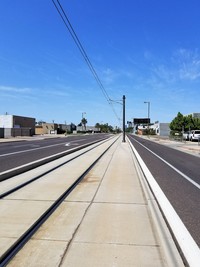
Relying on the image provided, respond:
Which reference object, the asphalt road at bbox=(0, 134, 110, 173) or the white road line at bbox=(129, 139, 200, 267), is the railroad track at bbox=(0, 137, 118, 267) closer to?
the white road line at bbox=(129, 139, 200, 267)

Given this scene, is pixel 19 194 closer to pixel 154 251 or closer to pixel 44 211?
pixel 44 211

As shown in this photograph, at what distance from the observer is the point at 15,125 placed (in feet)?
293

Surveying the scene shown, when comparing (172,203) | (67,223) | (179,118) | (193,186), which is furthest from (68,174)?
(179,118)

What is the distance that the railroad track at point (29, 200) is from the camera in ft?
17.7

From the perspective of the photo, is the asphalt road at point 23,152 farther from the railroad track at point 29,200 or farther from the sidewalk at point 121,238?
the sidewalk at point 121,238

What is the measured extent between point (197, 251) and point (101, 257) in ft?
4.52

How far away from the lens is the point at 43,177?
465 inches

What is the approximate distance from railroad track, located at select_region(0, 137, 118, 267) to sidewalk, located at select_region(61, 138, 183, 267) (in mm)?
794

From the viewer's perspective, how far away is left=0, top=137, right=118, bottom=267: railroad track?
5.41m

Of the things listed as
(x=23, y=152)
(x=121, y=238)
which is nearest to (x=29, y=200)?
(x=121, y=238)

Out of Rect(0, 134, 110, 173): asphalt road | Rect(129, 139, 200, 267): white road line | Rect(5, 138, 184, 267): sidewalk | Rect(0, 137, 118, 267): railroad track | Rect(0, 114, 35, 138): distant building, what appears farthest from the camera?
Rect(0, 114, 35, 138): distant building

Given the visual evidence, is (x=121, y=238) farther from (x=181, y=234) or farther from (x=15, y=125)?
(x=15, y=125)

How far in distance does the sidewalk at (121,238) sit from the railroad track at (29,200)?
79 centimetres

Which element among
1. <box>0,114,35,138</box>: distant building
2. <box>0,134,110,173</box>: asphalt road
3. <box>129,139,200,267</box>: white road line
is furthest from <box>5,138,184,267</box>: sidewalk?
<box>0,114,35,138</box>: distant building
